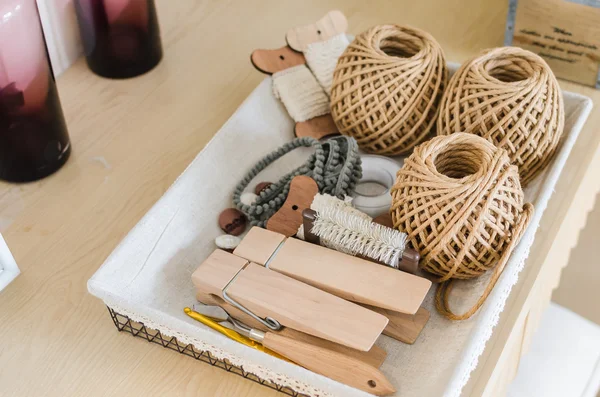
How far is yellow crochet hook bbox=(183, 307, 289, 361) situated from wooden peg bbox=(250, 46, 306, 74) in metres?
0.34

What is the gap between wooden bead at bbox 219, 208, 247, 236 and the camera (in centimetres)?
74

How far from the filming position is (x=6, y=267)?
71cm

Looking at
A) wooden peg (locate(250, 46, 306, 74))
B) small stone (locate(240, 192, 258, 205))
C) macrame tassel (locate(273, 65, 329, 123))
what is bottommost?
small stone (locate(240, 192, 258, 205))

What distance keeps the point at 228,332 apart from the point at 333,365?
0.10 meters

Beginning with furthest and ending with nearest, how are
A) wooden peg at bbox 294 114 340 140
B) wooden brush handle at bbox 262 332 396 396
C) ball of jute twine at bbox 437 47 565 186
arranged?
wooden peg at bbox 294 114 340 140 → ball of jute twine at bbox 437 47 565 186 → wooden brush handle at bbox 262 332 396 396

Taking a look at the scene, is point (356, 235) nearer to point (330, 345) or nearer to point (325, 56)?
point (330, 345)

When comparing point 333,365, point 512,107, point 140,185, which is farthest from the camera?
point 140,185

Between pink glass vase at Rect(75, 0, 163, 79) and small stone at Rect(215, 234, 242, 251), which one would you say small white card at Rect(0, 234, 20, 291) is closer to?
small stone at Rect(215, 234, 242, 251)

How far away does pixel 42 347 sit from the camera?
2.19 ft

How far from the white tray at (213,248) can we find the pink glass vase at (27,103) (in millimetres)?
169

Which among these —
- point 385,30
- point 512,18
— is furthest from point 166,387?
point 512,18

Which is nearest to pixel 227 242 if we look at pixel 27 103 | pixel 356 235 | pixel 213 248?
pixel 213 248

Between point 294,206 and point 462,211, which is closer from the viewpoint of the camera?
point 462,211

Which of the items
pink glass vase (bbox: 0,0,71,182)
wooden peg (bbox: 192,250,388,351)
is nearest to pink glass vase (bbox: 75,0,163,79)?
pink glass vase (bbox: 0,0,71,182)
